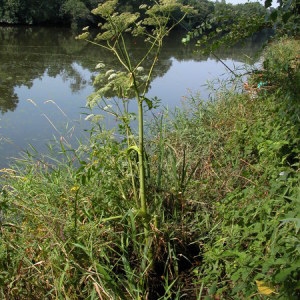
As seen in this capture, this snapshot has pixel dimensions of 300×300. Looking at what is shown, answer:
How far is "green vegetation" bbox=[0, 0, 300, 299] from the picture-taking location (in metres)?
1.76

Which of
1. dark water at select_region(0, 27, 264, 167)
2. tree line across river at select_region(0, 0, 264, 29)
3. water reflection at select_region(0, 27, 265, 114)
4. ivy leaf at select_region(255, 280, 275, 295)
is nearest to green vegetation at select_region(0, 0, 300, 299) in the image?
ivy leaf at select_region(255, 280, 275, 295)

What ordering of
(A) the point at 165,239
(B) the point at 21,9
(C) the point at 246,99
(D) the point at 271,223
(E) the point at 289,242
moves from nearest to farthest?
(E) the point at 289,242 < (D) the point at 271,223 < (A) the point at 165,239 < (C) the point at 246,99 < (B) the point at 21,9

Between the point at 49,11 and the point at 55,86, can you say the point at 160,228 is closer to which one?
the point at 55,86

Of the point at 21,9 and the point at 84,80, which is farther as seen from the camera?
the point at 21,9

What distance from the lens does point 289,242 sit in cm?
157

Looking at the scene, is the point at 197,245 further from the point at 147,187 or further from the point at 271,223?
the point at 271,223

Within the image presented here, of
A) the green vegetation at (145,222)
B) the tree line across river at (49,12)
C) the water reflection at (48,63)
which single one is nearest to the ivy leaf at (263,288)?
the green vegetation at (145,222)

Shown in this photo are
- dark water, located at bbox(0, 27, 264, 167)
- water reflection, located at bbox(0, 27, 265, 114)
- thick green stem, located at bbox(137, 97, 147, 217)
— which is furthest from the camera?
water reflection, located at bbox(0, 27, 265, 114)

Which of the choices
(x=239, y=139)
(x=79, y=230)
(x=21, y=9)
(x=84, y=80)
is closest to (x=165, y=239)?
(x=79, y=230)

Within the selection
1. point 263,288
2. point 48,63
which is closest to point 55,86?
point 48,63

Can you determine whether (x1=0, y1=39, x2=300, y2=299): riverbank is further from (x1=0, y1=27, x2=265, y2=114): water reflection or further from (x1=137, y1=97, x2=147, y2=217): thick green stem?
(x1=0, y1=27, x2=265, y2=114): water reflection

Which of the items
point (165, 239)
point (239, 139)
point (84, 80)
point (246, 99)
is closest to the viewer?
point (165, 239)

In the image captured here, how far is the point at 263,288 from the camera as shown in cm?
140

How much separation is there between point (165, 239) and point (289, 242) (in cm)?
79
